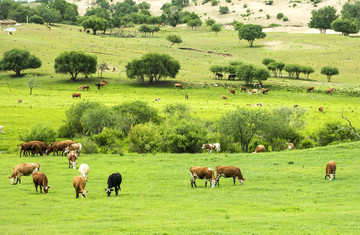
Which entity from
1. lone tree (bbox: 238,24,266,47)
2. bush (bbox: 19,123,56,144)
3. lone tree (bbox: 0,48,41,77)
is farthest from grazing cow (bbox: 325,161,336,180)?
lone tree (bbox: 238,24,266,47)

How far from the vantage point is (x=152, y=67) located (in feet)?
373

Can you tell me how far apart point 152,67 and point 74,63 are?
20.1 metres

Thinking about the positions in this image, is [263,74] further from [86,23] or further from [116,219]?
[86,23]

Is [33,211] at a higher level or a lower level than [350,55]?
lower

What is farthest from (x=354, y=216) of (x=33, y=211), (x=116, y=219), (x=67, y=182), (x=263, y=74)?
(x=263, y=74)

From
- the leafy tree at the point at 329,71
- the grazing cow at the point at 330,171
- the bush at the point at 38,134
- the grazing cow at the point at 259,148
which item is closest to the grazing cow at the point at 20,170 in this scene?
the grazing cow at the point at 330,171

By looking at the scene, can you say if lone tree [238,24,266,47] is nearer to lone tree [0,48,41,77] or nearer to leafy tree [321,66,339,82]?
leafy tree [321,66,339,82]

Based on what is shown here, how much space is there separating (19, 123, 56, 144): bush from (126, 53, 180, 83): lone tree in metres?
59.0

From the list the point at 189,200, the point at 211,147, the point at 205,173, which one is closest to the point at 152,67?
the point at 211,147

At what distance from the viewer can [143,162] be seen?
4134cm

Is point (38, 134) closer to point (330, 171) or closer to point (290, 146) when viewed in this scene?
point (290, 146)

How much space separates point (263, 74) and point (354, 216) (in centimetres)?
9554

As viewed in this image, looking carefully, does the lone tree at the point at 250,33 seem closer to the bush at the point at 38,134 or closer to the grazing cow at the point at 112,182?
the bush at the point at 38,134

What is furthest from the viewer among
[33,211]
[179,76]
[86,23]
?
[86,23]
